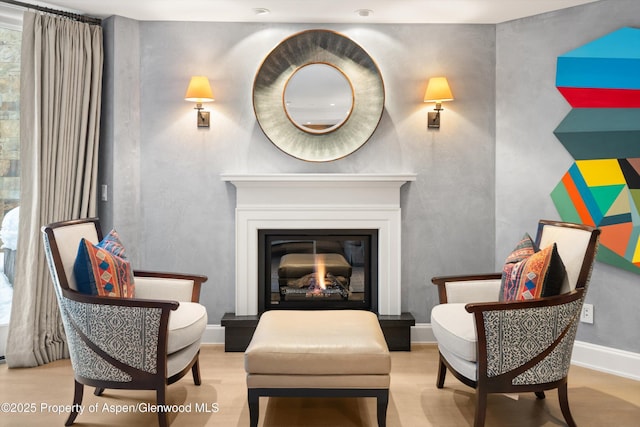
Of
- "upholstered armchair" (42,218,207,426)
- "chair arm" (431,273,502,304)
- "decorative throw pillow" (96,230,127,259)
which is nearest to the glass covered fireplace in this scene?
"chair arm" (431,273,502,304)

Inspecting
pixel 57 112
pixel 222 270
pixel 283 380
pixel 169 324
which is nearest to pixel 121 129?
pixel 57 112

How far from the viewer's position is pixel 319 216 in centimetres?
404

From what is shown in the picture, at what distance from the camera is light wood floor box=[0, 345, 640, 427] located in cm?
280

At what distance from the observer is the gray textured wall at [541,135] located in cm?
353

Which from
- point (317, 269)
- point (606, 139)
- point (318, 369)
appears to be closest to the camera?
point (318, 369)

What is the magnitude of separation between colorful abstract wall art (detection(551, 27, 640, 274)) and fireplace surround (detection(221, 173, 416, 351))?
3.66 ft

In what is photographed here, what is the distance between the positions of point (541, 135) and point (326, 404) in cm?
235

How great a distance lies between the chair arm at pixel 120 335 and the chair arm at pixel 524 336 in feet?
4.75

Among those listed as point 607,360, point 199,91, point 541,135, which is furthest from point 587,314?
point 199,91

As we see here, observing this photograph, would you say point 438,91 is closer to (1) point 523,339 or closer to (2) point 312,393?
(1) point 523,339

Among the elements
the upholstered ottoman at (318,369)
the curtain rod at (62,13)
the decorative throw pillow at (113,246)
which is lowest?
the upholstered ottoman at (318,369)

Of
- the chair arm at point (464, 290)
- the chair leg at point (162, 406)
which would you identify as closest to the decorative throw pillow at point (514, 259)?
the chair arm at point (464, 290)

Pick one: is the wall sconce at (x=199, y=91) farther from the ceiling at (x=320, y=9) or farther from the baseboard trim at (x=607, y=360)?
the baseboard trim at (x=607, y=360)

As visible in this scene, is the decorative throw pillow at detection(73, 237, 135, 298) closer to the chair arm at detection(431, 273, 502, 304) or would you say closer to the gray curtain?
the gray curtain
